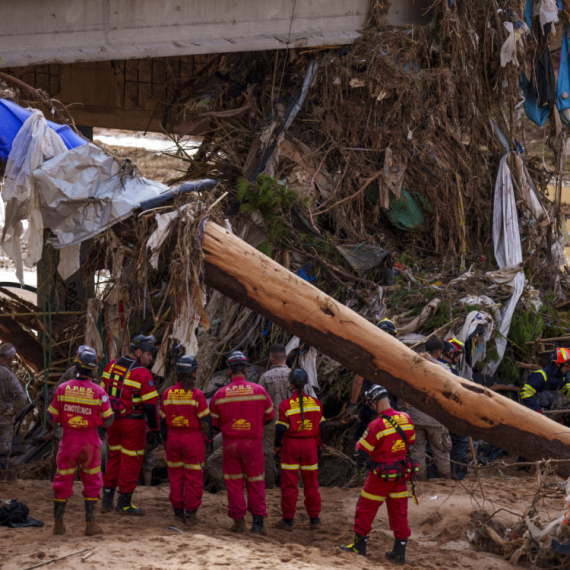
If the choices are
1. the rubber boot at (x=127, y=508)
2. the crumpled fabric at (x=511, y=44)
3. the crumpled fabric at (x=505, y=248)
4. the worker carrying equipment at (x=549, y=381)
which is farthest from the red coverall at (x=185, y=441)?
the crumpled fabric at (x=511, y=44)

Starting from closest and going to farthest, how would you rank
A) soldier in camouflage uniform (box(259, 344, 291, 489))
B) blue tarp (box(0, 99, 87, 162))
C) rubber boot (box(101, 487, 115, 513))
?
1. blue tarp (box(0, 99, 87, 162))
2. rubber boot (box(101, 487, 115, 513))
3. soldier in camouflage uniform (box(259, 344, 291, 489))

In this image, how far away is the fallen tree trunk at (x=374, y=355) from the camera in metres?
6.31

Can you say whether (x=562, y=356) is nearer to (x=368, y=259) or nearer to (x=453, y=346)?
(x=453, y=346)

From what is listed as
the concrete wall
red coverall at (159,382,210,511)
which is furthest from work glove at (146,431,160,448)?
the concrete wall

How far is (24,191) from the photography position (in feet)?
21.5

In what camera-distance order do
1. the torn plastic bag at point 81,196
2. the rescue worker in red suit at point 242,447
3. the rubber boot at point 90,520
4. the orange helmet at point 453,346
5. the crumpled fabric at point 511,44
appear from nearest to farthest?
1. the rubber boot at point 90,520
2. the rescue worker in red suit at point 242,447
3. the torn plastic bag at point 81,196
4. the orange helmet at point 453,346
5. the crumpled fabric at point 511,44

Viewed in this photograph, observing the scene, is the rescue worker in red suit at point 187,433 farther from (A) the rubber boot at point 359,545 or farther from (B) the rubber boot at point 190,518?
(A) the rubber boot at point 359,545

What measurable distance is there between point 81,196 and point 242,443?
2.89 m

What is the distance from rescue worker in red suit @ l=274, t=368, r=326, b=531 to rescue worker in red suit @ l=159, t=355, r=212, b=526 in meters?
0.76

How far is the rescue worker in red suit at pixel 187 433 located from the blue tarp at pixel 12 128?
2.64m

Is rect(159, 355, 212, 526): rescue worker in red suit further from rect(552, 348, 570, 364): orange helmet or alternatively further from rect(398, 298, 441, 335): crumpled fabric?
rect(552, 348, 570, 364): orange helmet

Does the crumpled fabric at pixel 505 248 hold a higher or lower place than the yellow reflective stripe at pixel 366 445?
higher

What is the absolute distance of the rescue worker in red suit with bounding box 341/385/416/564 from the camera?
19.6 ft

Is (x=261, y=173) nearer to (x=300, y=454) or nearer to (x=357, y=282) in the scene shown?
(x=357, y=282)
